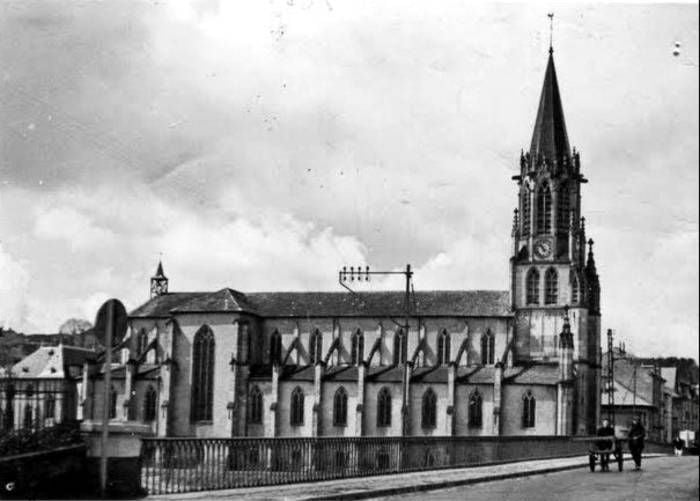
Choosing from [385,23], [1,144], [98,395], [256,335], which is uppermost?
[385,23]

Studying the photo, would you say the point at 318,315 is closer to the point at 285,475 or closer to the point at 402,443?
the point at 402,443

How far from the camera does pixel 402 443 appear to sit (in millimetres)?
28281

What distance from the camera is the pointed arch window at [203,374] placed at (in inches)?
3201

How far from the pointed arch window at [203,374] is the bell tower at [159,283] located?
1886 centimetres

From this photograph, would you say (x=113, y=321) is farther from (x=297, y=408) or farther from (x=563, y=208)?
(x=563, y=208)

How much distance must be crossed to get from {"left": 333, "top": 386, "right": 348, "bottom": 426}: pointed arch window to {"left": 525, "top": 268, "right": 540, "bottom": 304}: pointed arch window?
16929 millimetres

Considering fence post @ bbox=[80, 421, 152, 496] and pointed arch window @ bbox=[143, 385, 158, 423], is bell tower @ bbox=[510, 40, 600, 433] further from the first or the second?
fence post @ bbox=[80, 421, 152, 496]

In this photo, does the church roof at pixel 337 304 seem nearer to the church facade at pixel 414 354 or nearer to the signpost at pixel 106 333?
the church facade at pixel 414 354

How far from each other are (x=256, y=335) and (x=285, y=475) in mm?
64789

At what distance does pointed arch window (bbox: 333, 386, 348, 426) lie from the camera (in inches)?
3059

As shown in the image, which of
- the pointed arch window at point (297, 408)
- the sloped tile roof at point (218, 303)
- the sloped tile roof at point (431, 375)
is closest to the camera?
the sloped tile roof at point (431, 375)

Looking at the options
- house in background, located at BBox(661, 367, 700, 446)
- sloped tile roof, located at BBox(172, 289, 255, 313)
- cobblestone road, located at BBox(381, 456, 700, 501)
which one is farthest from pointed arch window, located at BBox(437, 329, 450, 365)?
cobblestone road, located at BBox(381, 456, 700, 501)

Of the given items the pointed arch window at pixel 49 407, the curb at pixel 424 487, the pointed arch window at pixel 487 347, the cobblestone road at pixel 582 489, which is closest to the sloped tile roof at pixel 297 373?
the pointed arch window at pixel 487 347

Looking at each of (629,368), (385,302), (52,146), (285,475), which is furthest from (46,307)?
(629,368)
